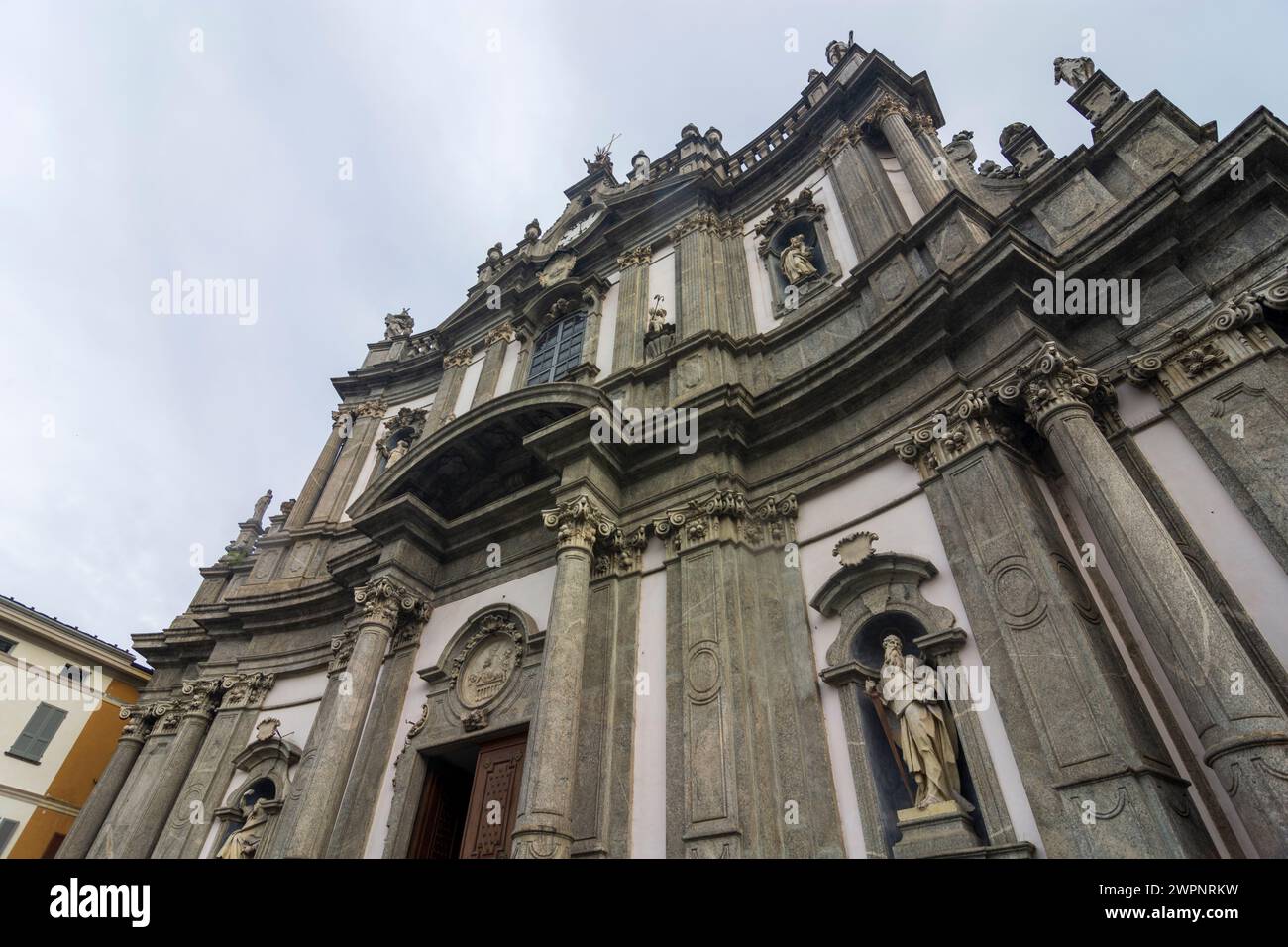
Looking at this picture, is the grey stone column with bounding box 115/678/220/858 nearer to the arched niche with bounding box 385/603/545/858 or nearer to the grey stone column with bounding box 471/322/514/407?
the arched niche with bounding box 385/603/545/858

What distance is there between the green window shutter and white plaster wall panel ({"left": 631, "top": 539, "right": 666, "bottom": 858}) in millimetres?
18029

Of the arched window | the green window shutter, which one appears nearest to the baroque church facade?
the arched window

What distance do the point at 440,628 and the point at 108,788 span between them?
8.12 meters

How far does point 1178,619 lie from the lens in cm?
453

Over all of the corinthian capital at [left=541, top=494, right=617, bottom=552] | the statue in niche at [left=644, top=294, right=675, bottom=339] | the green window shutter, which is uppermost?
the statue in niche at [left=644, top=294, right=675, bottom=339]

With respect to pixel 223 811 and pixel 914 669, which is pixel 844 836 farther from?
pixel 223 811

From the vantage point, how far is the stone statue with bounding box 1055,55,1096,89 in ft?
28.9

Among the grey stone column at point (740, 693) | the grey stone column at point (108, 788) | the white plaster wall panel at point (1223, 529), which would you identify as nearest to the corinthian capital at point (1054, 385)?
the white plaster wall panel at point (1223, 529)

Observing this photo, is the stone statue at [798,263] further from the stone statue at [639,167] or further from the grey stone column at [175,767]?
the grey stone column at [175,767]

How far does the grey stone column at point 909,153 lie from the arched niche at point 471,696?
8.20m

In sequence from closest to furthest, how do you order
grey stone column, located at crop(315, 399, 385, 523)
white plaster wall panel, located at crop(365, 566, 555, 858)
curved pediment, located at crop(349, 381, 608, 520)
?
white plaster wall panel, located at crop(365, 566, 555, 858) → curved pediment, located at crop(349, 381, 608, 520) → grey stone column, located at crop(315, 399, 385, 523)

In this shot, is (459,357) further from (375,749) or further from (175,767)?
(175,767)

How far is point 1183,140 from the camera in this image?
7195mm

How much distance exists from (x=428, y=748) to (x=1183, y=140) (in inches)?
463
